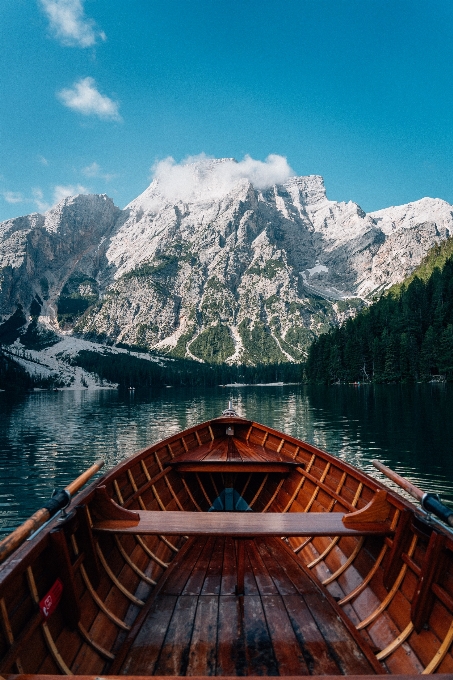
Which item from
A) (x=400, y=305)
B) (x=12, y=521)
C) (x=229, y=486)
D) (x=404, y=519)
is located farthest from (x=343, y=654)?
(x=400, y=305)

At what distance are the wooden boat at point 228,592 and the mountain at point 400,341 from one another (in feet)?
348

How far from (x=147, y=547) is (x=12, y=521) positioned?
42.7ft

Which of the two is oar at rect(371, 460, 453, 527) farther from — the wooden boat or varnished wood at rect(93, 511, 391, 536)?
varnished wood at rect(93, 511, 391, 536)

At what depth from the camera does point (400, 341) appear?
115m

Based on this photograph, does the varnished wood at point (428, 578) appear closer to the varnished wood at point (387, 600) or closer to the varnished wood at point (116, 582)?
the varnished wood at point (387, 600)

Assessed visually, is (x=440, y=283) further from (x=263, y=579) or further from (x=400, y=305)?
(x=263, y=579)

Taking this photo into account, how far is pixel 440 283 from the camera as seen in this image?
11994cm

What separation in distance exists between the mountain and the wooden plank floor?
4203 inches

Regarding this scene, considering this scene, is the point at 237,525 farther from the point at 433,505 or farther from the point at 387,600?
the point at 433,505

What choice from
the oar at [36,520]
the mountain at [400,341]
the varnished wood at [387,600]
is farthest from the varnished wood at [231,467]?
the mountain at [400,341]

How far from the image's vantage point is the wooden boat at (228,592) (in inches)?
197

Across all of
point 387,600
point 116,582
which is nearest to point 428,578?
point 387,600

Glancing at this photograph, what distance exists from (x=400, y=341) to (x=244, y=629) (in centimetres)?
12142

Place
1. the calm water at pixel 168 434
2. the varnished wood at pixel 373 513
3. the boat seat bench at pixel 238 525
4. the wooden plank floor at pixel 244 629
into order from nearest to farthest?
the wooden plank floor at pixel 244 629, the boat seat bench at pixel 238 525, the varnished wood at pixel 373 513, the calm water at pixel 168 434
